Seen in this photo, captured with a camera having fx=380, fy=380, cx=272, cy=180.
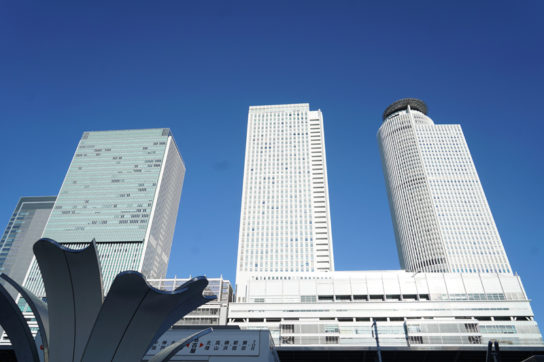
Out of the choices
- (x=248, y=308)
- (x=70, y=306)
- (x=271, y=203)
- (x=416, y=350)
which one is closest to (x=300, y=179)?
(x=271, y=203)

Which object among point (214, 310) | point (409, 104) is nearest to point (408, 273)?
point (214, 310)

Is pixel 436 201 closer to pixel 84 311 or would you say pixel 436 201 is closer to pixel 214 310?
pixel 214 310

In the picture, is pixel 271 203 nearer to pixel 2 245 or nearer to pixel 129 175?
pixel 129 175

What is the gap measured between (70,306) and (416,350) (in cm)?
5512

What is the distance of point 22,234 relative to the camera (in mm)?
177750

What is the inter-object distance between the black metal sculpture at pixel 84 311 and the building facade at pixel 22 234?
529ft

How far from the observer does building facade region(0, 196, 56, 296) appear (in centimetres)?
16688

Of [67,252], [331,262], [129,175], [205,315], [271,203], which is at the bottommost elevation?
[67,252]

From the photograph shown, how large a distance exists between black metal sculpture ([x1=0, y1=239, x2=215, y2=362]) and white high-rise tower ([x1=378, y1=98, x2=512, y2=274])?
122 m

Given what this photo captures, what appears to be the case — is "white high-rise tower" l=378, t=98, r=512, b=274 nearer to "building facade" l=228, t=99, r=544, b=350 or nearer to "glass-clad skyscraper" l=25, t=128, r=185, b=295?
"building facade" l=228, t=99, r=544, b=350

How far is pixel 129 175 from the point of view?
131625mm

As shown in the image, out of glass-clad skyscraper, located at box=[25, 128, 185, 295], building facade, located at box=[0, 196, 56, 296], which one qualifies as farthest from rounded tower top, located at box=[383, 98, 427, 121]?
building facade, located at box=[0, 196, 56, 296]

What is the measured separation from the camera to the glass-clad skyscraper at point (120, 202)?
117312mm

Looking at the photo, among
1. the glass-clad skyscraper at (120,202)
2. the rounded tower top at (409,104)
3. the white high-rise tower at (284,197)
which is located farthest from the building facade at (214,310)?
the rounded tower top at (409,104)
